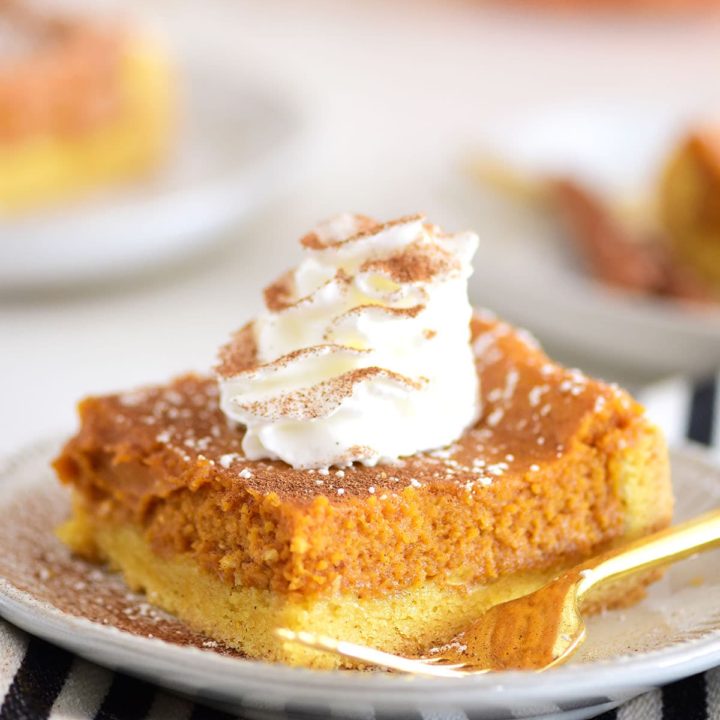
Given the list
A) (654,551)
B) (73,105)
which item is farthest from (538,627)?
(73,105)

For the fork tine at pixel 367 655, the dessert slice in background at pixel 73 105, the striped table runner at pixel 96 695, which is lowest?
the dessert slice in background at pixel 73 105

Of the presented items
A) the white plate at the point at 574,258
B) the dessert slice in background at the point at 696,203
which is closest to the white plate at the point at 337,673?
the white plate at the point at 574,258

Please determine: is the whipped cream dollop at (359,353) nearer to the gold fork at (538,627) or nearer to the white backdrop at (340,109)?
the gold fork at (538,627)

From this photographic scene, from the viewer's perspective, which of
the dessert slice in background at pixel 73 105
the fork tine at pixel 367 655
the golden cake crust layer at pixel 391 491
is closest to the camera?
the fork tine at pixel 367 655

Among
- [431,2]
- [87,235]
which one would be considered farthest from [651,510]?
[431,2]

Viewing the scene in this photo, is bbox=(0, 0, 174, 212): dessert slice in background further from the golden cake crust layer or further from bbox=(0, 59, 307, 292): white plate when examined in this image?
the golden cake crust layer

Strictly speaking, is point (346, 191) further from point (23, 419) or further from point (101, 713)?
point (101, 713)

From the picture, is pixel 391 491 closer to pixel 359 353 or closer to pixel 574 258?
pixel 359 353
